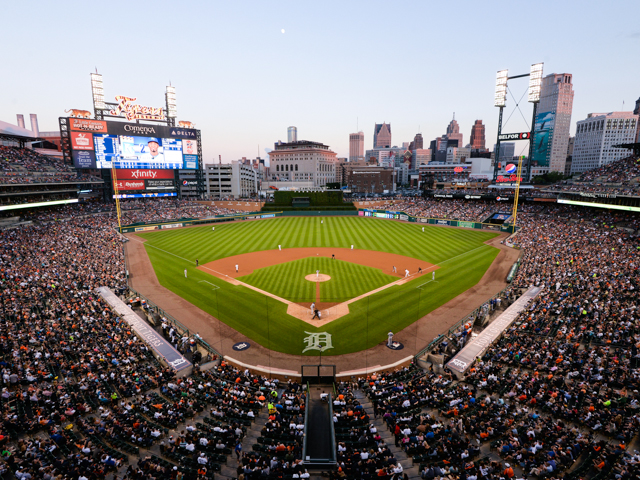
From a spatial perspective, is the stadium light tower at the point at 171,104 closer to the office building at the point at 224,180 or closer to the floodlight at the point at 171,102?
the floodlight at the point at 171,102

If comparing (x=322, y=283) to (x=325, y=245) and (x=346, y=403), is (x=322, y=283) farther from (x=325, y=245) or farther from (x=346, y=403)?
(x=346, y=403)

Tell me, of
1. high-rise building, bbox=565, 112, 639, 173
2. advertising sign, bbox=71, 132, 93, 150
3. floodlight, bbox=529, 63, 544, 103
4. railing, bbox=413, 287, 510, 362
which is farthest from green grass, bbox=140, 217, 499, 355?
high-rise building, bbox=565, 112, 639, 173

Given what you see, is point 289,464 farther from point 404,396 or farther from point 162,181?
point 162,181

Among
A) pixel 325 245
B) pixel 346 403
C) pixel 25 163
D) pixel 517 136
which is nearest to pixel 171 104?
pixel 25 163

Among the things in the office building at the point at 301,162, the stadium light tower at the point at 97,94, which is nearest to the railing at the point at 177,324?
the stadium light tower at the point at 97,94

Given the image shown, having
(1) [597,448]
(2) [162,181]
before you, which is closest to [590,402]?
(1) [597,448]

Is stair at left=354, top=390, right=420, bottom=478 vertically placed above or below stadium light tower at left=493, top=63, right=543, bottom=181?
below

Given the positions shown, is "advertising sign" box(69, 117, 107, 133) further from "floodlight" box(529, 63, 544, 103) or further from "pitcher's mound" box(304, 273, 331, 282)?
"floodlight" box(529, 63, 544, 103)

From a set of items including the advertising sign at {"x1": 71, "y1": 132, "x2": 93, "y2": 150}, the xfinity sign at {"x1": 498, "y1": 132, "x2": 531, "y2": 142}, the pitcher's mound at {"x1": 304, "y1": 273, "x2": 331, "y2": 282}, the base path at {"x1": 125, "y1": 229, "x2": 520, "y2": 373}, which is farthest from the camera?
the xfinity sign at {"x1": 498, "y1": 132, "x2": 531, "y2": 142}
